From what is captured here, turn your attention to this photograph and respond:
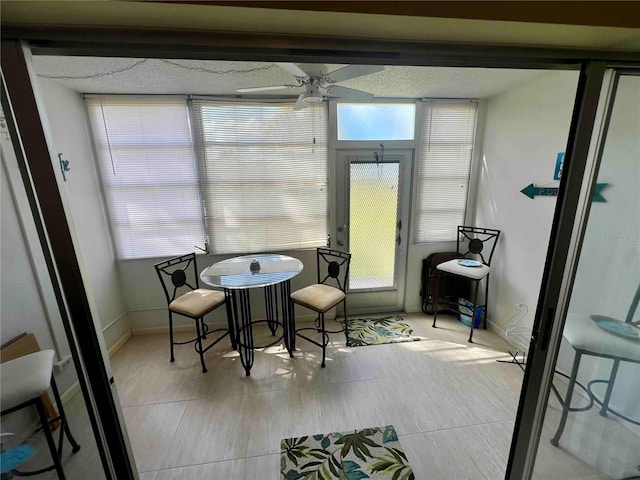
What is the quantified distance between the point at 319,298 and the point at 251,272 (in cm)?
69

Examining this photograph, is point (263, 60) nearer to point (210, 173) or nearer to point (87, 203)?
point (210, 173)

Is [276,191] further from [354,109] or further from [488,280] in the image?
[488,280]

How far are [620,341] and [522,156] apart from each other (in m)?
1.88

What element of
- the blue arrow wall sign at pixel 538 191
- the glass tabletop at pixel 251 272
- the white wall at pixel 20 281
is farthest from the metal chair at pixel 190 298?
the blue arrow wall sign at pixel 538 191

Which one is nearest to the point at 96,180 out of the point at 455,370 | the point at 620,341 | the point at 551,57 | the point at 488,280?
the point at 551,57

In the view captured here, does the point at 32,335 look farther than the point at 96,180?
No

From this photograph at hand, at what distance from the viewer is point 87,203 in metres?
2.53

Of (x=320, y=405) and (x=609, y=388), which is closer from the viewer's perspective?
(x=609, y=388)

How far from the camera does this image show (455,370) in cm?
237

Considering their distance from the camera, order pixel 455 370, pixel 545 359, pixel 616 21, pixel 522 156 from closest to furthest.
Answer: pixel 616 21
pixel 545 359
pixel 455 370
pixel 522 156

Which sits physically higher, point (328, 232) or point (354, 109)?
point (354, 109)

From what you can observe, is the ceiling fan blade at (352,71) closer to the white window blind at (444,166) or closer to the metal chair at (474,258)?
the white window blind at (444,166)

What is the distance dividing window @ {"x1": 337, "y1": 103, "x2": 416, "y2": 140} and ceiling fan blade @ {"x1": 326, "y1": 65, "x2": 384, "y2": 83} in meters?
1.22

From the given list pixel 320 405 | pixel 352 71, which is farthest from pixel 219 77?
pixel 320 405
